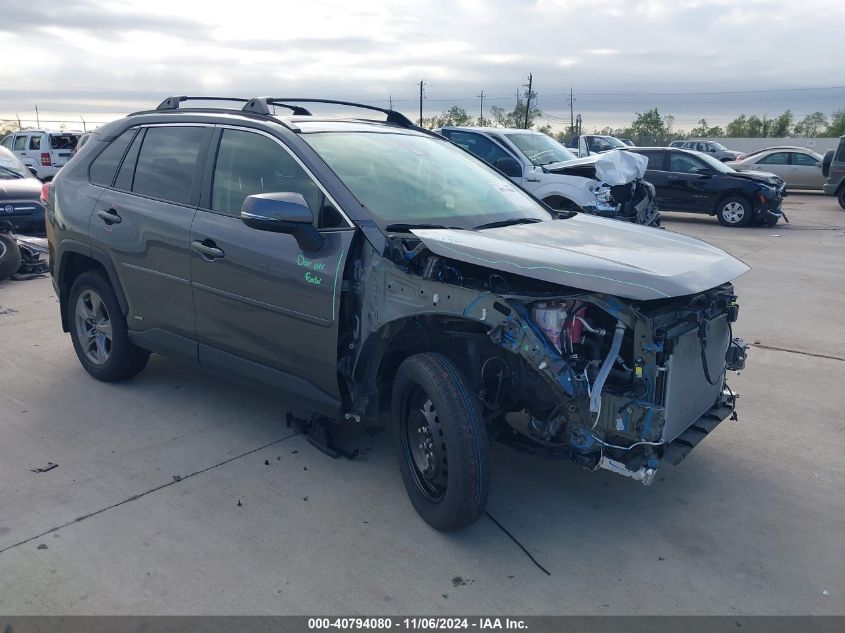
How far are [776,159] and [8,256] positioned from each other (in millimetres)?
22651

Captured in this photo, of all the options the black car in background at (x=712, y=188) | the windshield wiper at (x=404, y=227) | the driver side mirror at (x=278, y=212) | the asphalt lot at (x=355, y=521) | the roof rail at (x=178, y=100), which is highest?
the roof rail at (x=178, y=100)

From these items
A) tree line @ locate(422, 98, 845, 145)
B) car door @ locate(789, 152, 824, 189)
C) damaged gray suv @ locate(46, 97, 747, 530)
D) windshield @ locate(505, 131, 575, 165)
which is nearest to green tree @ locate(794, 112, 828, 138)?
tree line @ locate(422, 98, 845, 145)

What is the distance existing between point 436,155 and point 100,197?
7.68 ft

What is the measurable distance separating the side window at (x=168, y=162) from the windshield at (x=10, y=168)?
23.1 feet

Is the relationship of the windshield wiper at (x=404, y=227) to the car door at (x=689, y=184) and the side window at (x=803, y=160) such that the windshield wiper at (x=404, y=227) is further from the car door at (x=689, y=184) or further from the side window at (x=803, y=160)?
the side window at (x=803, y=160)

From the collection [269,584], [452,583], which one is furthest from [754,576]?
[269,584]

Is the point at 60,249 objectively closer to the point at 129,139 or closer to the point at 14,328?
the point at 129,139

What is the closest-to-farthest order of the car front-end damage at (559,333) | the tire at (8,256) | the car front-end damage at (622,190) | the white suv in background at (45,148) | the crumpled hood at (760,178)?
1. the car front-end damage at (559,333)
2. the tire at (8,256)
3. the car front-end damage at (622,190)
4. the crumpled hood at (760,178)
5. the white suv in background at (45,148)

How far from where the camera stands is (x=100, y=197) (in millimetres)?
5145

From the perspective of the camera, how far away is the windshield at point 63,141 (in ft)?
78.1

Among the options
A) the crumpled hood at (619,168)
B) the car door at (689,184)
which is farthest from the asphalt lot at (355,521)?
the car door at (689,184)

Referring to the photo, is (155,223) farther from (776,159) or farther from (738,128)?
(738,128)

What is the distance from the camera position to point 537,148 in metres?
13.5
